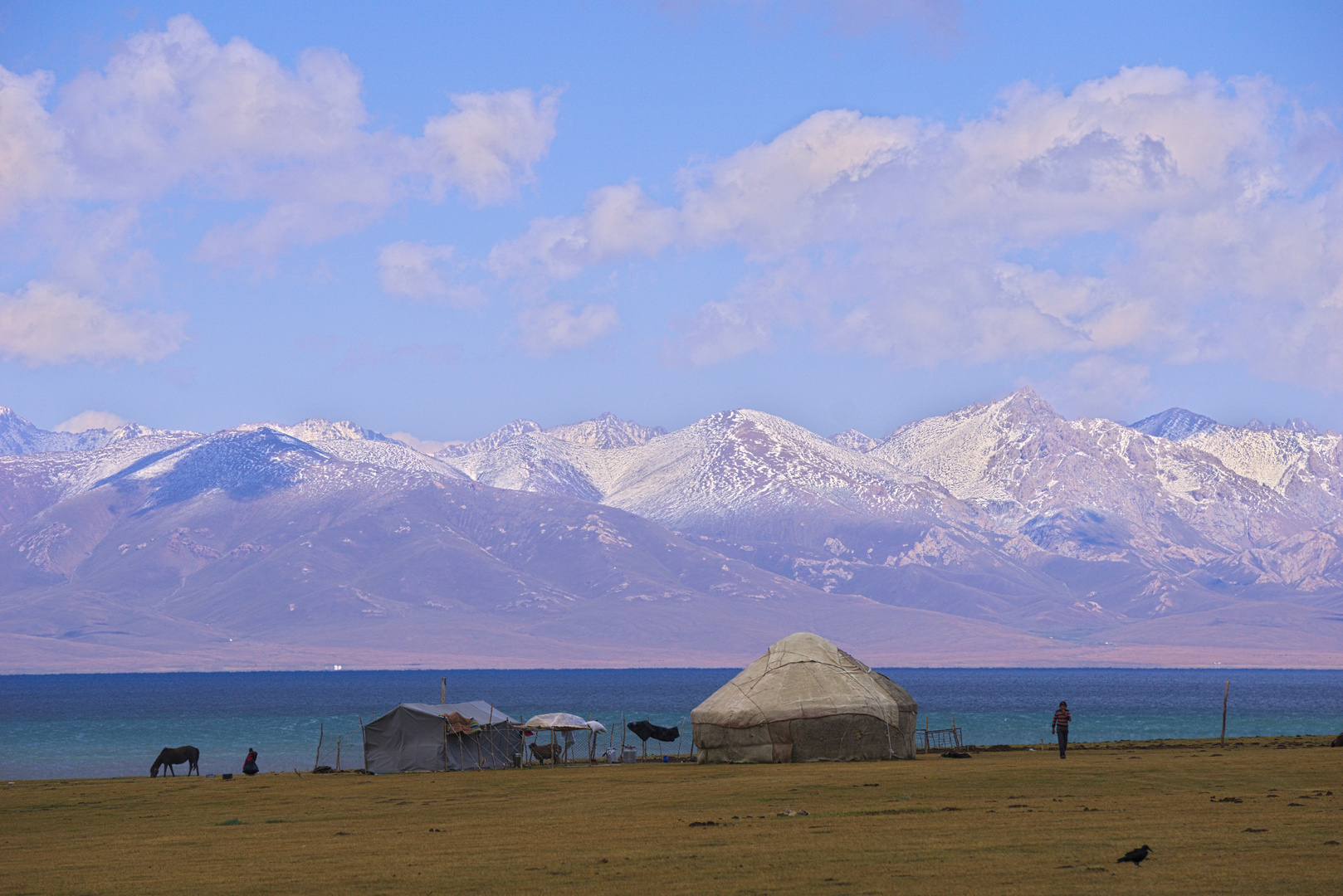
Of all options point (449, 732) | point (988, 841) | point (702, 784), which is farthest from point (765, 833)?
point (449, 732)

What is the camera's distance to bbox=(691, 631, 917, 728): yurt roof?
58.9 meters

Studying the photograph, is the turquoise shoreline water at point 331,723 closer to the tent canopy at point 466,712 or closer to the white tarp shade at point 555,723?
the tent canopy at point 466,712

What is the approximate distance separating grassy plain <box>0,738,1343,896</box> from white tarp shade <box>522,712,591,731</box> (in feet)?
45.0

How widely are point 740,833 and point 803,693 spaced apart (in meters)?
29.1

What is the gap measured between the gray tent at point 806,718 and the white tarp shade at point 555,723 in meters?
7.46

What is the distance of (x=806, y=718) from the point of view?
58438mm

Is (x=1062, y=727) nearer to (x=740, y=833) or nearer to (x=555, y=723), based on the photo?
(x=555, y=723)

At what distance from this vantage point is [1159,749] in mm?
57438

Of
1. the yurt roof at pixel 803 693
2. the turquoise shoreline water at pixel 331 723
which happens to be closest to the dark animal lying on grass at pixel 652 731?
the yurt roof at pixel 803 693

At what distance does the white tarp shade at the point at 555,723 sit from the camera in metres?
66.4

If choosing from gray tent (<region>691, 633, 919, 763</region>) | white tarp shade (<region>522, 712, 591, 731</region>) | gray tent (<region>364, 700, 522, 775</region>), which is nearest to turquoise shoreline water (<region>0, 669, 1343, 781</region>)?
gray tent (<region>364, 700, 522, 775</region>)

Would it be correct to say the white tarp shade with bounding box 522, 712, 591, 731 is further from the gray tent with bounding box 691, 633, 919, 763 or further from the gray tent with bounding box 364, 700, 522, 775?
the gray tent with bounding box 691, 633, 919, 763

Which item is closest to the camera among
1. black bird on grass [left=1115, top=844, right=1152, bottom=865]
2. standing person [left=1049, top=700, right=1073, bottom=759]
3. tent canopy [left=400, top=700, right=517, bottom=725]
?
black bird on grass [left=1115, top=844, right=1152, bottom=865]

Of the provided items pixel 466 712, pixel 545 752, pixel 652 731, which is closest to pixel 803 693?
pixel 545 752
